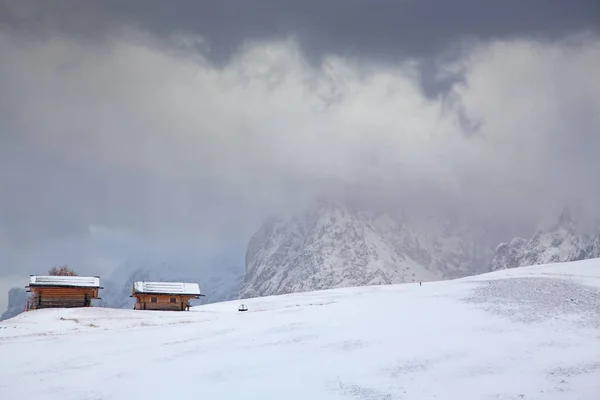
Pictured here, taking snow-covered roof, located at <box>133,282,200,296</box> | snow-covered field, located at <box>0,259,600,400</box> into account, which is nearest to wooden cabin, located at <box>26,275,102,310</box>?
snow-covered roof, located at <box>133,282,200,296</box>

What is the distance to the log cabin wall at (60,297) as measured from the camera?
230 feet

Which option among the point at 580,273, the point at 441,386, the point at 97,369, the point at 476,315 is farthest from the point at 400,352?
the point at 580,273

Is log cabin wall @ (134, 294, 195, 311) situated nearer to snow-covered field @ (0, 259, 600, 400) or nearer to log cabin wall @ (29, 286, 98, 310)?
log cabin wall @ (29, 286, 98, 310)

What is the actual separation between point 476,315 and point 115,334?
2884cm

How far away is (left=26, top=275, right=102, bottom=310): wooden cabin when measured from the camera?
7012cm

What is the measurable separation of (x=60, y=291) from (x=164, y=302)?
48.1 ft

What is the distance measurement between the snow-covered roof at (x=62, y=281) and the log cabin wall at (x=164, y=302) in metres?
6.83

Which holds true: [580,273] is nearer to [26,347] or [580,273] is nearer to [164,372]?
[164,372]

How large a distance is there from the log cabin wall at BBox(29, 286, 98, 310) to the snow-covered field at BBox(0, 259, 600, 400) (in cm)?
2624

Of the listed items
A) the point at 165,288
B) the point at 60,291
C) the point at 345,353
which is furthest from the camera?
the point at 165,288

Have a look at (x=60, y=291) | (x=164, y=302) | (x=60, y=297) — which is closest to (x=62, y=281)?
(x=60, y=291)

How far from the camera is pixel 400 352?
30.2 m

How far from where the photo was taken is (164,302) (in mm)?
76312

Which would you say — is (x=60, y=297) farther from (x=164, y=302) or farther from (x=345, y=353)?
(x=345, y=353)
